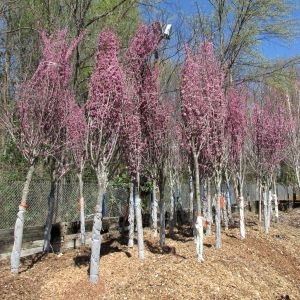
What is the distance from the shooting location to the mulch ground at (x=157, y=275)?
7.27m

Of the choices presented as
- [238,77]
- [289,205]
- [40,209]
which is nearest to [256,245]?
[40,209]

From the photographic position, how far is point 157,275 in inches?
308

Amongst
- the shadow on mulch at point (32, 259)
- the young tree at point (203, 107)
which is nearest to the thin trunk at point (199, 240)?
the young tree at point (203, 107)

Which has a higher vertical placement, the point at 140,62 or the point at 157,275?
the point at 140,62

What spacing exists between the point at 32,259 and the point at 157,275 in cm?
311

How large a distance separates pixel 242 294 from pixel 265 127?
8.75m

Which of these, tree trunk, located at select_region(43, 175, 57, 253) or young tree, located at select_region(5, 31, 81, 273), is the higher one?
young tree, located at select_region(5, 31, 81, 273)

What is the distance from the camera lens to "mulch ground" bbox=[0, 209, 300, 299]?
7.27 m

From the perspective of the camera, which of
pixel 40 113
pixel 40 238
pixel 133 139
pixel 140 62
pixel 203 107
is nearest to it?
pixel 40 113

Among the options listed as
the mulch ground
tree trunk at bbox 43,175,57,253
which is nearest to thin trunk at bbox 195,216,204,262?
the mulch ground

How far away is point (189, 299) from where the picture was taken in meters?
7.09

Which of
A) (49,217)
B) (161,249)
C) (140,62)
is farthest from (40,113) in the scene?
(161,249)

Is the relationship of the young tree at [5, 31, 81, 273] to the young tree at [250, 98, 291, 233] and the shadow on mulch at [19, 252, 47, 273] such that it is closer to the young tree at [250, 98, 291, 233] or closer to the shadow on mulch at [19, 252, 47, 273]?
the shadow on mulch at [19, 252, 47, 273]

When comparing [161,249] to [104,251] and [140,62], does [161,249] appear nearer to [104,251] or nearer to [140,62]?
[104,251]
